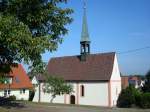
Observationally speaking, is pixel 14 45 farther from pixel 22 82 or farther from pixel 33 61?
pixel 22 82

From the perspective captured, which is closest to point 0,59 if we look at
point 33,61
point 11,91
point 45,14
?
point 33,61

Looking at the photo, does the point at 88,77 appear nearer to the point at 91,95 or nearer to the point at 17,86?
the point at 91,95

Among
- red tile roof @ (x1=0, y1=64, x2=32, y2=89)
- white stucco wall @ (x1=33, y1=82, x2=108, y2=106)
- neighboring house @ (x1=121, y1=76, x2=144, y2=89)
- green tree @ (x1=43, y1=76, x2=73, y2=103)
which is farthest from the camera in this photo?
neighboring house @ (x1=121, y1=76, x2=144, y2=89)

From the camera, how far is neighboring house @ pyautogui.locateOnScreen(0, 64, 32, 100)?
67.2 m

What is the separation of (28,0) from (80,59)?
4173cm

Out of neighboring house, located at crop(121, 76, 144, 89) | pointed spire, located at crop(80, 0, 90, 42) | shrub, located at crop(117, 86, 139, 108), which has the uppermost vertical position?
pointed spire, located at crop(80, 0, 90, 42)

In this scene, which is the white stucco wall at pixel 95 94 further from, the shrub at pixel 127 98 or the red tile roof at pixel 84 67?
the shrub at pixel 127 98

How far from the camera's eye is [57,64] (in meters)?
67.0

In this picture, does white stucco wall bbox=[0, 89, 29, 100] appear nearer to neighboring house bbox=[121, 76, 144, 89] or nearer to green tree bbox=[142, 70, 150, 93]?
neighboring house bbox=[121, 76, 144, 89]

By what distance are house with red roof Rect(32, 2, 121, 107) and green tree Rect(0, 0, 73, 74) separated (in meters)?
31.3

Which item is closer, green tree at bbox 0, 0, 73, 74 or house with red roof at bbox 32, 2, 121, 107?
green tree at bbox 0, 0, 73, 74

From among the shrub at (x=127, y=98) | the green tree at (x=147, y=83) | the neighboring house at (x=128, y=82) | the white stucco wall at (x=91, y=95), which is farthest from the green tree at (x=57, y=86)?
the neighboring house at (x=128, y=82)

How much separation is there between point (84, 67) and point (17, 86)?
657 inches

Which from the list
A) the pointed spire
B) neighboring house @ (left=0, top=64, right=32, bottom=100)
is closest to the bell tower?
the pointed spire
